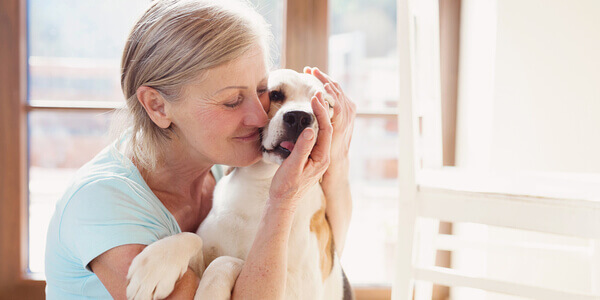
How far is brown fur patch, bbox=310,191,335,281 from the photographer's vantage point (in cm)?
103

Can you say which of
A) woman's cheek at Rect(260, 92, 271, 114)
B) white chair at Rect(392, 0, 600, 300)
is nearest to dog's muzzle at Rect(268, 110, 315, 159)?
woman's cheek at Rect(260, 92, 271, 114)

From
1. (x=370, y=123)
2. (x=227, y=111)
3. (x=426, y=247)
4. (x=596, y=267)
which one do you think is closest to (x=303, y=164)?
(x=227, y=111)

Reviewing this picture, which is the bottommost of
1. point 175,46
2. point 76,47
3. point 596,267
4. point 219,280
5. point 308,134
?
point 596,267

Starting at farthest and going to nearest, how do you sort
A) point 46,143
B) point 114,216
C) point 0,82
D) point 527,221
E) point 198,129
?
point 46,143 → point 0,82 → point 527,221 → point 198,129 → point 114,216

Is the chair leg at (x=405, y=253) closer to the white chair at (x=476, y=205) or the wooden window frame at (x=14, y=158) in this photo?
the white chair at (x=476, y=205)

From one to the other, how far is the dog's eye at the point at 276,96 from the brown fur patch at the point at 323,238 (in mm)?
241

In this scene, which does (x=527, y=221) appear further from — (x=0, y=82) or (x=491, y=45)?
(x=0, y=82)

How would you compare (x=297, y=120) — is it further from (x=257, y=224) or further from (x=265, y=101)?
(x=257, y=224)

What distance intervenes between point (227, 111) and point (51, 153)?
4.12ft

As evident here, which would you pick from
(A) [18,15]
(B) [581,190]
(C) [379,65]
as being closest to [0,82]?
(A) [18,15]

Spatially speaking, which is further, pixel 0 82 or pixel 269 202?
pixel 0 82

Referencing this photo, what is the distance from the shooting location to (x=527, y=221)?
1.07m

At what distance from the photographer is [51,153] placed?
187 cm

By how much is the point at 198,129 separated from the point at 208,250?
9.6 inches
